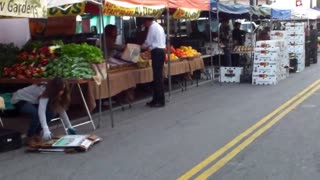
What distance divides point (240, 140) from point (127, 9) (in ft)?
12.0

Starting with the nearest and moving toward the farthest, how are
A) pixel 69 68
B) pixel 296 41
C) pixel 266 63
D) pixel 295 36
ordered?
pixel 69 68, pixel 266 63, pixel 295 36, pixel 296 41

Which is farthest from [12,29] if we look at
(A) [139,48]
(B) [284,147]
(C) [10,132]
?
(B) [284,147]

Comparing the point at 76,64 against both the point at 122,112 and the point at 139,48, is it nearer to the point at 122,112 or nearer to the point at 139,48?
the point at 122,112

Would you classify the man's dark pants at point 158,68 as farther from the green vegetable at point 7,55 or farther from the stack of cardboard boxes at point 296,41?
the stack of cardboard boxes at point 296,41

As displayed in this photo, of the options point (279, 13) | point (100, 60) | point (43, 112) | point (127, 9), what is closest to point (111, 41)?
point (127, 9)

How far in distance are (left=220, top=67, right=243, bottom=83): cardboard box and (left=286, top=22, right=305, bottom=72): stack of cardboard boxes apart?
4523 millimetres

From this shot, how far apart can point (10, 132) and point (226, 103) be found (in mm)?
5836

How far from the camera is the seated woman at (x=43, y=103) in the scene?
788 cm

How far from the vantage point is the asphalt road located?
643 centimetres

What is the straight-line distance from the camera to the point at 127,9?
33.9 feet

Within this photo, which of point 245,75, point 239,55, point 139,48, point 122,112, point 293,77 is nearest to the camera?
point 122,112

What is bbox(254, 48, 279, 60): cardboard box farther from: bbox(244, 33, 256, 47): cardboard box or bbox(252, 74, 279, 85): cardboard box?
bbox(244, 33, 256, 47): cardboard box

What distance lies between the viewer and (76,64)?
925 cm

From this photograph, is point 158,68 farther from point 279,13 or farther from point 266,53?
point 279,13
